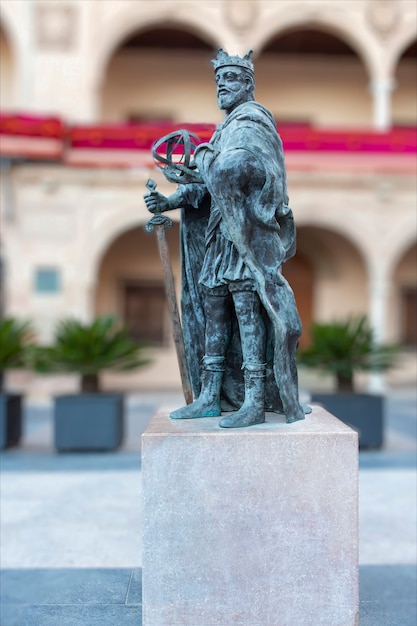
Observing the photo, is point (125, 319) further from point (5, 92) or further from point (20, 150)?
point (5, 92)

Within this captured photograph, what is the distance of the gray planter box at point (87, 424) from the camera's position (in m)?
6.89

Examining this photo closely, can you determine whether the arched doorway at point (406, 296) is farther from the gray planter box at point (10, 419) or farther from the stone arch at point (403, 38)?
the gray planter box at point (10, 419)

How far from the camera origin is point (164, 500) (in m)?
2.36

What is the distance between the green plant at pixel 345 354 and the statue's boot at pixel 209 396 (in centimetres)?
474

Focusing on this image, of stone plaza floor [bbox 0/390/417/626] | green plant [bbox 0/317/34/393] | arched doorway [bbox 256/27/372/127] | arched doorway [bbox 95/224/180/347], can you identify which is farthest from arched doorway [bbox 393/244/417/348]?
green plant [bbox 0/317/34/393]

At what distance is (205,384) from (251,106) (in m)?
1.18

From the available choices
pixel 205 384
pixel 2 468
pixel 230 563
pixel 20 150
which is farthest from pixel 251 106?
pixel 20 150

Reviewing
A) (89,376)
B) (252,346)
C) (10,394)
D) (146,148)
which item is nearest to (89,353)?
(89,376)

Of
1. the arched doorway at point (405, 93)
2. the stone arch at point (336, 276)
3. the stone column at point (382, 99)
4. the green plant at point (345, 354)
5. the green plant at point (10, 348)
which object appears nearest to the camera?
the green plant at point (10, 348)

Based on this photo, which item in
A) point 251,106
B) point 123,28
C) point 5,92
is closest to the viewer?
point 251,106

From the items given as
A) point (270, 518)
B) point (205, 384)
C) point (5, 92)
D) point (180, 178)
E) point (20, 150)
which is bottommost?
point (270, 518)

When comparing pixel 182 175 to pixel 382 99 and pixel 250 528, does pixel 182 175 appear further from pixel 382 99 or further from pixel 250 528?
pixel 382 99

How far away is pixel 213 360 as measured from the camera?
2730 millimetres

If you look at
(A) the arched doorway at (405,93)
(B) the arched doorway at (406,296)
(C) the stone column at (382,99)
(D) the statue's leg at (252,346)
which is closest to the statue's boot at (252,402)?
(D) the statue's leg at (252,346)
